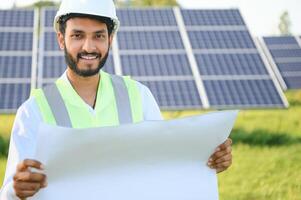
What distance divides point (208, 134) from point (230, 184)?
5.44 metres

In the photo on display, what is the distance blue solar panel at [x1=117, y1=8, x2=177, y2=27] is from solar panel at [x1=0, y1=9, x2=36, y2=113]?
2630 millimetres

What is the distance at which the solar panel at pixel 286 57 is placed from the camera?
60.3ft

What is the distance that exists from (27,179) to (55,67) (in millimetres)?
12680

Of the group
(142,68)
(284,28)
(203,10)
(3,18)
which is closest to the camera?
(142,68)

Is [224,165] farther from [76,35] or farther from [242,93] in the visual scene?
[242,93]

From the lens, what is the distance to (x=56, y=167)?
80.5 inches

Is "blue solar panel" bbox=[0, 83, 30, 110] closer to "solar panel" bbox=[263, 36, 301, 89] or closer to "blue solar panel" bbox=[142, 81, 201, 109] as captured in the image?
"blue solar panel" bbox=[142, 81, 201, 109]

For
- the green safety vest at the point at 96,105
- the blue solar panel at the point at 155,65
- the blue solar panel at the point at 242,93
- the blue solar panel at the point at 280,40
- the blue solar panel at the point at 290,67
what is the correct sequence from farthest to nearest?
1. the blue solar panel at the point at 280,40
2. the blue solar panel at the point at 290,67
3. the blue solar panel at the point at 155,65
4. the blue solar panel at the point at 242,93
5. the green safety vest at the point at 96,105

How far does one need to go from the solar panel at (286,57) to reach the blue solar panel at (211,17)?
2.48 metres

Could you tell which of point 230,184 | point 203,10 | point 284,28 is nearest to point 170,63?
point 203,10

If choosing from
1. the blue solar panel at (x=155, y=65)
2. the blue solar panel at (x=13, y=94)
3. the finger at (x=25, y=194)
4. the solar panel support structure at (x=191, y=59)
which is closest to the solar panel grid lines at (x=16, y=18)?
the blue solar panel at (x=13, y=94)

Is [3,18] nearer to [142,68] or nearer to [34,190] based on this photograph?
[142,68]

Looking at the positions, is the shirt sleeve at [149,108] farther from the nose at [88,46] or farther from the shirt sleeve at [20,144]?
the shirt sleeve at [20,144]

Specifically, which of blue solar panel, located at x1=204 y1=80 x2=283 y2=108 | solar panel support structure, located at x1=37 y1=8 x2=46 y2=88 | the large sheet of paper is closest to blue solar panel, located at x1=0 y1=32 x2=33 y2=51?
solar panel support structure, located at x1=37 y1=8 x2=46 y2=88
